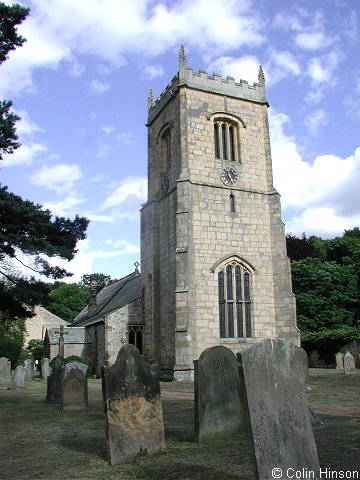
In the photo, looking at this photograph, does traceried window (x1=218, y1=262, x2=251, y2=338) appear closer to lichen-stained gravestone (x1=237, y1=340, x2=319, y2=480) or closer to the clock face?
the clock face

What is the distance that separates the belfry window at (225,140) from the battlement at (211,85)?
1.57 metres

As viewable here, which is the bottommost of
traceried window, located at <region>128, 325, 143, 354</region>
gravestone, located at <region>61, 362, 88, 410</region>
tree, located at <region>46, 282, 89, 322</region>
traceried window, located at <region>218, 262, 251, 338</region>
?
gravestone, located at <region>61, 362, 88, 410</region>

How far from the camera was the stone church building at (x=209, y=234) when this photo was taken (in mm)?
19984

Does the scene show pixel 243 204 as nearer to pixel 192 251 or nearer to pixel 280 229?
pixel 280 229

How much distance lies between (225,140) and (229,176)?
6.83 feet

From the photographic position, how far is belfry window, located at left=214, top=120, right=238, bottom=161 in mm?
22413

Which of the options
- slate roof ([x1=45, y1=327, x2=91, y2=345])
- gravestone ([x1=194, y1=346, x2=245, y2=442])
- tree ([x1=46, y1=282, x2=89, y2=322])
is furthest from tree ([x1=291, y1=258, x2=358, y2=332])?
tree ([x1=46, y1=282, x2=89, y2=322])

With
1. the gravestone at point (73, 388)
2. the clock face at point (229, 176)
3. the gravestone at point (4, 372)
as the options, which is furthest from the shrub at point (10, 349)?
the gravestone at point (73, 388)

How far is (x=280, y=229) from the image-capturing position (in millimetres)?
21828

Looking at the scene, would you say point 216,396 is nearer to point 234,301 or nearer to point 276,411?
point 276,411

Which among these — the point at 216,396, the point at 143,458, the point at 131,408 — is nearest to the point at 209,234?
the point at 216,396

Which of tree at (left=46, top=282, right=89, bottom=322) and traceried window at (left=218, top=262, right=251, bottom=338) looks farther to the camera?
tree at (left=46, top=282, right=89, bottom=322)

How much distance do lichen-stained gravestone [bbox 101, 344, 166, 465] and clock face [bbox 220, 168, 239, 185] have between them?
16.2 meters

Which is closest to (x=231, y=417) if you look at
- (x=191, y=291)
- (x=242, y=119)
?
(x=191, y=291)
